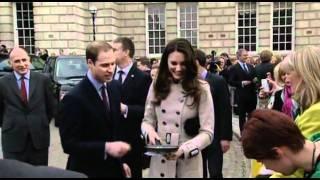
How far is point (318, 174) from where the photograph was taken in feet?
7.70

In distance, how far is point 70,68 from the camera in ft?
48.2

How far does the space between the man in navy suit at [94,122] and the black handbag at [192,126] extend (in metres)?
0.58

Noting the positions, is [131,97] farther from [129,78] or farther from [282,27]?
[282,27]

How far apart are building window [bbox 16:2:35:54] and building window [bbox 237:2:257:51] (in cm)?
1300

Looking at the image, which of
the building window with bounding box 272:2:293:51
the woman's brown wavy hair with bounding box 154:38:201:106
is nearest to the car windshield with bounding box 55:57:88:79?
the woman's brown wavy hair with bounding box 154:38:201:106

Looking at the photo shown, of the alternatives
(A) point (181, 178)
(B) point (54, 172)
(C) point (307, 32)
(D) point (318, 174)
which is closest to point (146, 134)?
(A) point (181, 178)

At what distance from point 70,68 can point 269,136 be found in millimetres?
12828

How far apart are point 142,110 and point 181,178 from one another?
1.28m

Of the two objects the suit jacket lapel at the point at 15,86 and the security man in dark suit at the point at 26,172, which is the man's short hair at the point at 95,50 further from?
the suit jacket lapel at the point at 15,86

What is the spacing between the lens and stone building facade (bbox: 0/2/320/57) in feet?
96.2

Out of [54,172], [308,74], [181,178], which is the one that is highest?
[308,74]

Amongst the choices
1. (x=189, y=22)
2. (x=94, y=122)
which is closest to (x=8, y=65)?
(x=94, y=122)

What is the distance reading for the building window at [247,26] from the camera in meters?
32.5

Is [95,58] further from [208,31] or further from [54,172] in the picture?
[208,31]
